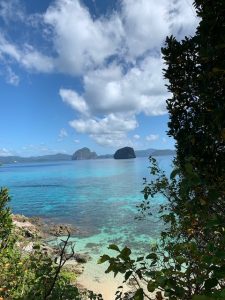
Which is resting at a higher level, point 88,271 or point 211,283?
point 211,283

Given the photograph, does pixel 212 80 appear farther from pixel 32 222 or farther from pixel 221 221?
pixel 32 222

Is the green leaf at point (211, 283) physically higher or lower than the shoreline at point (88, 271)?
higher

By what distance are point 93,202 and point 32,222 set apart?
21.8m

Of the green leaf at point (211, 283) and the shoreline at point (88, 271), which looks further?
the shoreline at point (88, 271)

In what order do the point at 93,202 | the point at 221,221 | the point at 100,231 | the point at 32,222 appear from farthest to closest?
the point at 93,202 < the point at 32,222 < the point at 100,231 < the point at 221,221

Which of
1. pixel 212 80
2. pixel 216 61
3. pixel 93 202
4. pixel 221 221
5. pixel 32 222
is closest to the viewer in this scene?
pixel 221 221

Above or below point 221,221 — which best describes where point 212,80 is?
above

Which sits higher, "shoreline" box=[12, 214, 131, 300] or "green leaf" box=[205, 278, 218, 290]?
"green leaf" box=[205, 278, 218, 290]

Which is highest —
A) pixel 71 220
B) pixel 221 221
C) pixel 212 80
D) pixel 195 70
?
pixel 195 70

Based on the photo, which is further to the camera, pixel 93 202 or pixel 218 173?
pixel 93 202

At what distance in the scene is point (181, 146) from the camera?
9.48 meters

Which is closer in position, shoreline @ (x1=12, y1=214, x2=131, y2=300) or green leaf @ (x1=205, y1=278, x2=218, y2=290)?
green leaf @ (x1=205, y1=278, x2=218, y2=290)

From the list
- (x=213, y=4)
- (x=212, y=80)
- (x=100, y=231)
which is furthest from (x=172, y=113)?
(x=100, y=231)

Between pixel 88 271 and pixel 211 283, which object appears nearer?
pixel 211 283
